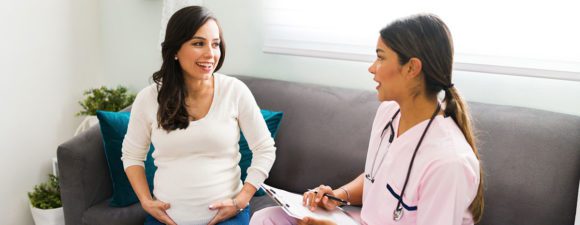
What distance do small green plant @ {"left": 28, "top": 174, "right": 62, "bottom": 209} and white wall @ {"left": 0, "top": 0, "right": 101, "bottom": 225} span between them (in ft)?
0.40

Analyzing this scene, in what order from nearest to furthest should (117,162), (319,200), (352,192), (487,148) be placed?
(319,200) → (352,192) → (487,148) → (117,162)

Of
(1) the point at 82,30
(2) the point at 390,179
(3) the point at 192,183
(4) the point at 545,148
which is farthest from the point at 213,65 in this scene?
(1) the point at 82,30

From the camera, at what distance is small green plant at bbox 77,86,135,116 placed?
2744 mm

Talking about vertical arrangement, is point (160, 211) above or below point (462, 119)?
below

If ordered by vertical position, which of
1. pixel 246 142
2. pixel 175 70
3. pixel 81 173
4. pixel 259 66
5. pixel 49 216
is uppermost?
pixel 175 70

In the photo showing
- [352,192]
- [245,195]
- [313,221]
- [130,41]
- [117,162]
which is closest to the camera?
[313,221]

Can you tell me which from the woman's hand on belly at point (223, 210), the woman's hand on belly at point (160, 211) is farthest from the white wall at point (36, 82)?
the woman's hand on belly at point (223, 210)

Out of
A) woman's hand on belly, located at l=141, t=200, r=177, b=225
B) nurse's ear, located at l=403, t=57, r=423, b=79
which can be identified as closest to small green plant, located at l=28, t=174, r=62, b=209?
woman's hand on belly, located at l=141, t=200, r=177, b=225

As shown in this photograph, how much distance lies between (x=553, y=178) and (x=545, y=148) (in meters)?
0.10

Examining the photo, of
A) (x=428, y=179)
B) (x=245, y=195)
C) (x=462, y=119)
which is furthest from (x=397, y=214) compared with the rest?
(x=245, y=195)

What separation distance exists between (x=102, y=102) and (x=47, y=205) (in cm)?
56

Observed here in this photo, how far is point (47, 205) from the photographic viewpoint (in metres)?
2.48

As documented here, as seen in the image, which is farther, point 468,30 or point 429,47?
point 468,30

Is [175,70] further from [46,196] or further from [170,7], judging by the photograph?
[46,196]
